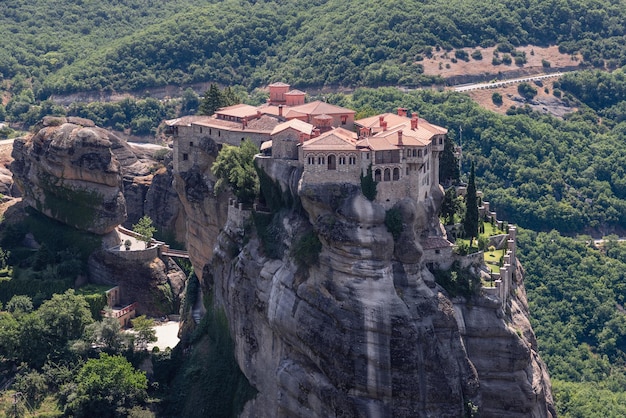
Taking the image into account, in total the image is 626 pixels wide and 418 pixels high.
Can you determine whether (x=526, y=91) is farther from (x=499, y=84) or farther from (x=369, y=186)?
(x=369, y=186)

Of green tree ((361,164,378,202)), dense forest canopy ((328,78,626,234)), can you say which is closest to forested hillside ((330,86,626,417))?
dense forest canopy ((328,78,626,234))

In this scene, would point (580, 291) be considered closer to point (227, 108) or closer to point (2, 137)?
point (227, 108)

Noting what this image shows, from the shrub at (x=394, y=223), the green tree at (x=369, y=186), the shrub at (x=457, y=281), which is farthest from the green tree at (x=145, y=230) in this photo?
the shrub at (x=394, y=223)

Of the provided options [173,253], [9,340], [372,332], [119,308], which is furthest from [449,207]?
[173,253]

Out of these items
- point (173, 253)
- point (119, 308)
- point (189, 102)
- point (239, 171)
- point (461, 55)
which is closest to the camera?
point (239, 171)

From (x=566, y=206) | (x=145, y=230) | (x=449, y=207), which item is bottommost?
(x=566, y=206)

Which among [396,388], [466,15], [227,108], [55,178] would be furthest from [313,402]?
[466,15]

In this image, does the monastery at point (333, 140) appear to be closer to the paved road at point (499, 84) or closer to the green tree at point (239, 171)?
the green tree at point (239, 171)

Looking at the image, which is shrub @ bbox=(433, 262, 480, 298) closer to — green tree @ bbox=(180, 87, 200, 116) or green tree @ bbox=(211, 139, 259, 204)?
green tree @ bbox=(211, 139, 259, 204)
